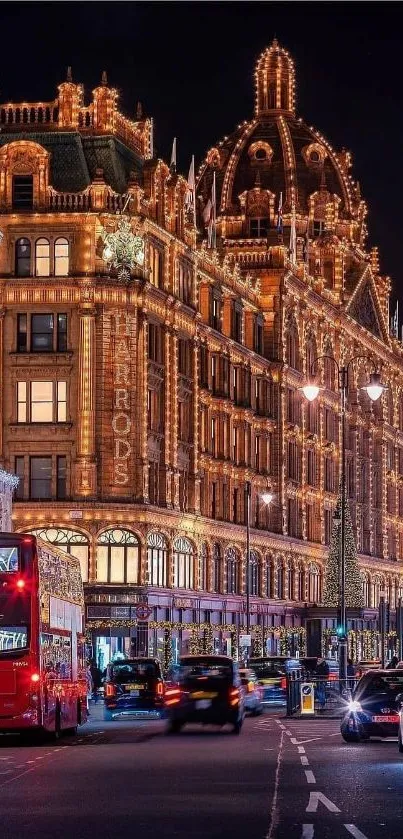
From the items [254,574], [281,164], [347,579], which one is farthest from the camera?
[281,164]

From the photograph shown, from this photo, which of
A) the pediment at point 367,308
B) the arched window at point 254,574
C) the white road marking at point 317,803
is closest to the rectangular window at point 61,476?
the arched window at point 254,574

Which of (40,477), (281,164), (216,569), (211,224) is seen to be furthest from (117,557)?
(281,164)

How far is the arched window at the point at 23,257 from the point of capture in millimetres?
91750

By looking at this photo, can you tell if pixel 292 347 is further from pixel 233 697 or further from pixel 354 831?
pixel 354 831

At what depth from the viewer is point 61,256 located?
91875 mm

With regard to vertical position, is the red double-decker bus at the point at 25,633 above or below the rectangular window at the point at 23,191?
below

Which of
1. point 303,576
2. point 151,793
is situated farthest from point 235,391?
point 151,793

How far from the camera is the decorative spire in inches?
6678

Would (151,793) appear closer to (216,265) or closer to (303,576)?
(216,265)

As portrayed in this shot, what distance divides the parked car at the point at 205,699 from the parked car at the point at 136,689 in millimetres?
8899

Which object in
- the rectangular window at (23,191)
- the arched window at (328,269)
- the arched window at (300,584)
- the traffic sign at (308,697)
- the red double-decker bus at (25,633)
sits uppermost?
the arched window at (328,269)

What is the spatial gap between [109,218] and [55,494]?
1277cm

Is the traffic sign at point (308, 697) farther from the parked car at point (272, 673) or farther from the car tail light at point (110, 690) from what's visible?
the parked car at point (272, 673)

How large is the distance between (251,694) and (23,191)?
118 feet
